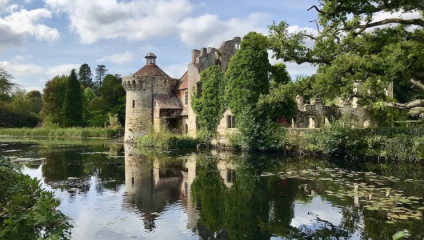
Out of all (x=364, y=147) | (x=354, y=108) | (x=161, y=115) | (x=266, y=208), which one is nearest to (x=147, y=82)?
(x=161, y=115)

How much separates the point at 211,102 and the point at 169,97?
656 centimetres

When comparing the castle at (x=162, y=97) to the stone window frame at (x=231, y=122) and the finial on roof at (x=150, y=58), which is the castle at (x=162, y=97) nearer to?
the finial on roof at (x=150, y=58)

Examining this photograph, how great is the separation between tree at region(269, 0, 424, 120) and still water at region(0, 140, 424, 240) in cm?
365

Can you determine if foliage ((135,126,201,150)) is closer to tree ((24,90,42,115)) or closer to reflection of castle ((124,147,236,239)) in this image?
reflection of castle ((124,147,236,239))

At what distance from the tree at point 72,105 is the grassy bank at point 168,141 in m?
22.0

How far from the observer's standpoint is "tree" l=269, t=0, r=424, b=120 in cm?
1172

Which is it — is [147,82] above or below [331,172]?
above

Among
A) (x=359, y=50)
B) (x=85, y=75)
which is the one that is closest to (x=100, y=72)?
(x=85, y=75)

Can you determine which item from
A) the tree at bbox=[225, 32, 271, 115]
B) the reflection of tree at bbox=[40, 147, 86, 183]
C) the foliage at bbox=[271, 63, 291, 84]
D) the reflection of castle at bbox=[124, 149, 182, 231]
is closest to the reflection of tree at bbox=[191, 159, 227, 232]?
the reflection of castle at bbox=[124, 149, 182, 231]

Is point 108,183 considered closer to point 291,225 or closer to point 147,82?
point 291,225

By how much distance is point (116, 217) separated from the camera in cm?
872

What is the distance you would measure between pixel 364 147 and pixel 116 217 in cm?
1548

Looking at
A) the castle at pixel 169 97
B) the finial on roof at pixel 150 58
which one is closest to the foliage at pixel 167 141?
the castle at pixel 169 97

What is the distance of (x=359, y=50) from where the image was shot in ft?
49.8
